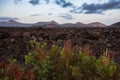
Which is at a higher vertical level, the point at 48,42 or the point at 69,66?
the point at 69,66

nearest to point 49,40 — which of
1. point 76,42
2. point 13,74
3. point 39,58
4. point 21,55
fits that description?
point 76,42

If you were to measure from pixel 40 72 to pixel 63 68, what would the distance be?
51 cm

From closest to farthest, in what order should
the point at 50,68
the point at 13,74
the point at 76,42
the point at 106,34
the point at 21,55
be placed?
the point at 13,74 → the point at 50,68 → the point at 21,55 → the point at 76,42 → the point at 106,34

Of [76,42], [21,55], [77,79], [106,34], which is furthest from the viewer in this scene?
[106,34]

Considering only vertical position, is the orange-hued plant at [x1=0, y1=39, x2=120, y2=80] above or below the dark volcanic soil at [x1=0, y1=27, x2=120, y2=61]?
above

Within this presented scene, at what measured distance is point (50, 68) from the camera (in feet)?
27.8

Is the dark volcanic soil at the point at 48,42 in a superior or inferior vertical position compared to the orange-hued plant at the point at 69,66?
inferior

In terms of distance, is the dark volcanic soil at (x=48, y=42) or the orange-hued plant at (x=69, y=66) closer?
the orange-hued plant at (x=69, y=66)

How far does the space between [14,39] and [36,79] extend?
36.0ft

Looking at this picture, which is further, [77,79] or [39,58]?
[39,58]

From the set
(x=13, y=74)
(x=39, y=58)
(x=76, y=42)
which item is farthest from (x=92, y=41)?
(x=13, y=74)

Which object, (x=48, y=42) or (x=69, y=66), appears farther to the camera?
(x=48, y=42)

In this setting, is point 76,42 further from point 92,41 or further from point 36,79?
point 36,79

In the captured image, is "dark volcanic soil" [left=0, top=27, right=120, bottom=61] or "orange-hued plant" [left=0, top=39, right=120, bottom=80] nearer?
"orange-hued plant" [left=0, top=39, right=120, bottom=80]
